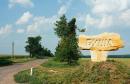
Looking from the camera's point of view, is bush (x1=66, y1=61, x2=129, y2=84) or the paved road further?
the paved road

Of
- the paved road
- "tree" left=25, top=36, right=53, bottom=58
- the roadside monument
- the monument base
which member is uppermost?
"tree" left=25, top=36, right=53, bottom=58

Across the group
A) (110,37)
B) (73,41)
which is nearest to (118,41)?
(110,37)

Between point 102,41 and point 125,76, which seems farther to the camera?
point 102,41

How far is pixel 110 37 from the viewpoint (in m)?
23.5

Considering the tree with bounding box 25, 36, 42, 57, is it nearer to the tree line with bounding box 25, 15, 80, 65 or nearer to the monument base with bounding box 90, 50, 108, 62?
the tree line with bounding box 25, 15, 80, 65

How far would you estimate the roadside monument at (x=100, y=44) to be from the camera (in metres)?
23.5

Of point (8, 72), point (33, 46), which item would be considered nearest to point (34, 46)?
point (33, 46)

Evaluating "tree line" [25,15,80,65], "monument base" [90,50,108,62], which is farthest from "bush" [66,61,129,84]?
"tree line" [25,15,80,65]

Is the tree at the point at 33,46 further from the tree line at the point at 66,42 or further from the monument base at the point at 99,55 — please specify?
the monument base at the point at 99,55

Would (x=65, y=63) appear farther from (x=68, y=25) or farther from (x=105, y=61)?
(x=105, y=61)

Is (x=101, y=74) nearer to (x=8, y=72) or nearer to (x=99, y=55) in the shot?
(x=99, y=55)

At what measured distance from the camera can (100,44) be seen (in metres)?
23.9

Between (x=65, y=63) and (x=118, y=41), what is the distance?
154 ft

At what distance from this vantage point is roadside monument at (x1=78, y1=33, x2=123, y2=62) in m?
23.5
